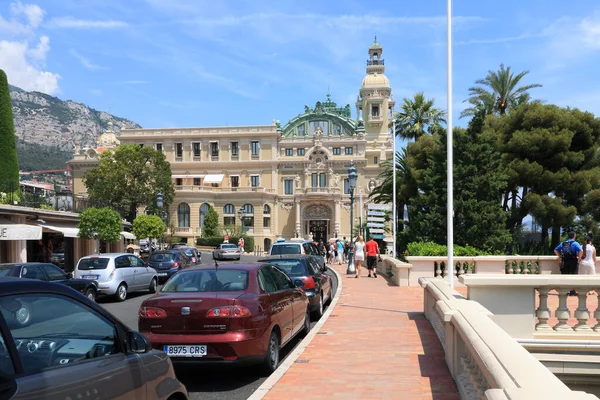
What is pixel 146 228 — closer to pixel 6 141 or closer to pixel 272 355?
pixel 6 141

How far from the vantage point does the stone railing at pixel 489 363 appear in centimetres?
328

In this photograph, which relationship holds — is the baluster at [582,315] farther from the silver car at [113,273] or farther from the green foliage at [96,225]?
the green foliage at [96,225]

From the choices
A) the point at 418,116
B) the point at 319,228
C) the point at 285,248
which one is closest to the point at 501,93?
the point at 418,116

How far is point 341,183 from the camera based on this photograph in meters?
78.1

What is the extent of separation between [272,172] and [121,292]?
2432 inches

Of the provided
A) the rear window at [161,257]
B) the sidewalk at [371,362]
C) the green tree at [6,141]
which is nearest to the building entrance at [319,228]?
the green tree at [6,141]

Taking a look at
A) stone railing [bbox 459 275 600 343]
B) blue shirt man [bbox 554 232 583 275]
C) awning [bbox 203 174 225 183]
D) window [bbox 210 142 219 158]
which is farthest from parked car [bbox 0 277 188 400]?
window [bbox 210 142 219 158]

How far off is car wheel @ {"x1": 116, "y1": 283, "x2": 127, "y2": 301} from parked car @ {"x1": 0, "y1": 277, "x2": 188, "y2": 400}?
1496 cm

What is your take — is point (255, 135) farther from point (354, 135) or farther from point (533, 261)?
point (533, 261)

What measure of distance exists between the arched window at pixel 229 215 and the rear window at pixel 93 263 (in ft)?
189

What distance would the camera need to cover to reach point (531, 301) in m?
8.56

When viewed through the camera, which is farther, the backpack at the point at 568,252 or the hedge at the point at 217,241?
the hedge at the point at 217,241

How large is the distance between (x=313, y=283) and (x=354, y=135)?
223 ft

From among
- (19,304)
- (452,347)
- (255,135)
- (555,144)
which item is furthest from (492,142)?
→ (255,135)
